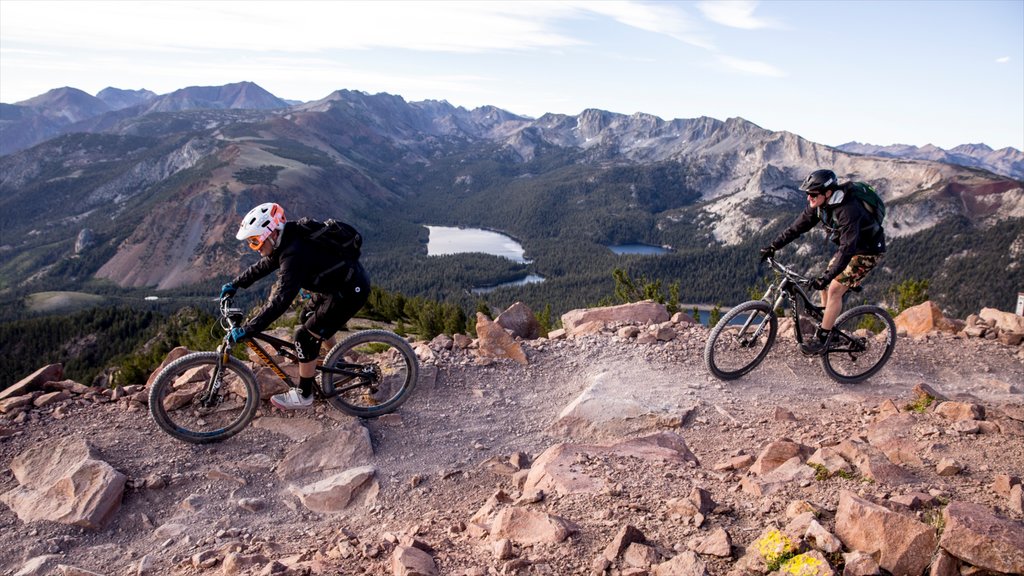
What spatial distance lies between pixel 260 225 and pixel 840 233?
338 inches

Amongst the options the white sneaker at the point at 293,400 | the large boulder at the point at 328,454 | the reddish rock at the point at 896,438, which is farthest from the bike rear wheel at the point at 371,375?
the reddish rock at the point at 896,438

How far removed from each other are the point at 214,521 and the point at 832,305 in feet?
31.6

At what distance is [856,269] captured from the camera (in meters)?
9.26

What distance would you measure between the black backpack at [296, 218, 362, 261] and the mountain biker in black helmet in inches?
262

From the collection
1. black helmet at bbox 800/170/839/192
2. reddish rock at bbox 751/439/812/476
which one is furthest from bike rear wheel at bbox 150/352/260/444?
black helmet at bbox 800/170/839/192

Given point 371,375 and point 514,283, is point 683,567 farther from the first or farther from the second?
point 514,283

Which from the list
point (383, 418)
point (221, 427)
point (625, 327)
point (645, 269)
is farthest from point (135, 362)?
point (645, 269)

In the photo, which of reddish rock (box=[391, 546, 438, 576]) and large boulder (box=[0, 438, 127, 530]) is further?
large boulder (box=[0, 438, 127, 530])

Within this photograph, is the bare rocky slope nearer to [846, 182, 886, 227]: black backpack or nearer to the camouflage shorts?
the camouflage shorts

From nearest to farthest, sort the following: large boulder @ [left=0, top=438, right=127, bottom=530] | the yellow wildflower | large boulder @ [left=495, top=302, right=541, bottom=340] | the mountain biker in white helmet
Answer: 1. the yellow wildflower
2. large boulder @ [left=0, top=438, right=127, bottom=530]
3. the mountain biker in white helmet
4. large boulder @ [left=495, top=302, right=541, bottom=340]

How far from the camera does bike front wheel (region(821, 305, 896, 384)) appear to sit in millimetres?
9992

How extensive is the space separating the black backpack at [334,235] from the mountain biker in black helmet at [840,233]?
6653 millimetres

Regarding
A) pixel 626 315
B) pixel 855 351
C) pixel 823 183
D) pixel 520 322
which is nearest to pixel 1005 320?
pixel 855 351

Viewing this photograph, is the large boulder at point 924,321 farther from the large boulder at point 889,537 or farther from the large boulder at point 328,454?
the large boulder at point 328,454
